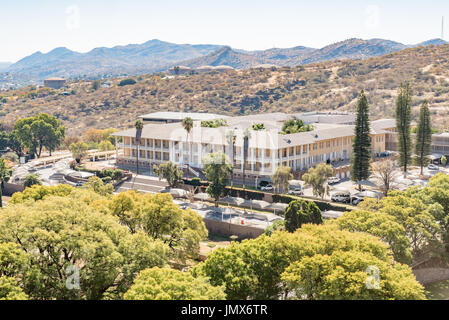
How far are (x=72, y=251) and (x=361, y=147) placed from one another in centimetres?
3947

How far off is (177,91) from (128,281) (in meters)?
120

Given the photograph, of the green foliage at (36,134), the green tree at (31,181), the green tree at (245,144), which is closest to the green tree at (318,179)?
the green tree at (245,144)

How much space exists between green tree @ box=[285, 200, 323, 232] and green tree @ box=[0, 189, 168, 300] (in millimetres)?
14093

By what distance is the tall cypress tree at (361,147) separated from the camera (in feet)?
181

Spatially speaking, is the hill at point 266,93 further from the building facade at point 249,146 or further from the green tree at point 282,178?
the green tree at point 282,178

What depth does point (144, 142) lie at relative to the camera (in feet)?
234

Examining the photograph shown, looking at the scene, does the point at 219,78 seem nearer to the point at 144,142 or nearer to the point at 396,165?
the point at 144,142

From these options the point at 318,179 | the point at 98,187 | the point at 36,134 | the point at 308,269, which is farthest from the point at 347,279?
the point at 36,134

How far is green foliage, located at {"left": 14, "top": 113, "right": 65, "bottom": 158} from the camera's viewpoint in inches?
3408

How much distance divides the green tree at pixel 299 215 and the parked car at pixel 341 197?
39.1 ft

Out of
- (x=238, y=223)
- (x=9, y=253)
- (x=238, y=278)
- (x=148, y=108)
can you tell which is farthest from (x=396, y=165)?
(x=148, y=108)

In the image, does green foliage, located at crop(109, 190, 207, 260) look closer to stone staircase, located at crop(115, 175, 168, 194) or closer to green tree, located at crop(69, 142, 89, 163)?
stone staircase, located at crop(115, 175, 168, 194)

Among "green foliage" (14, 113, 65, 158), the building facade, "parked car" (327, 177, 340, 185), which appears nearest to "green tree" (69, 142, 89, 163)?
the building facade

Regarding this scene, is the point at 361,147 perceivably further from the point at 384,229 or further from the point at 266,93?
the point at 266,93
